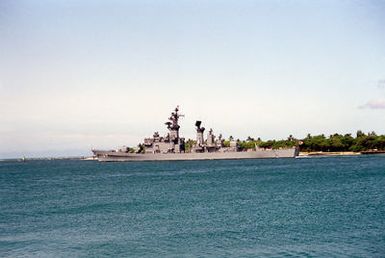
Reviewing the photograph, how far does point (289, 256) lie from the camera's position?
910 inches

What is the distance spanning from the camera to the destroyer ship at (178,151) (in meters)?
160

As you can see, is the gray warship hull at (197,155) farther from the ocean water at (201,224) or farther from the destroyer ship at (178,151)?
the ocean water at (201,224)

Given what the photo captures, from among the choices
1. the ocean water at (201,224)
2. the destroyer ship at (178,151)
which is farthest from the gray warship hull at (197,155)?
the ocean water at (201,224)

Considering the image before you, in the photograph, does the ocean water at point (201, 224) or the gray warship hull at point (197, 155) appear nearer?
the ocean water at point (201, 224)

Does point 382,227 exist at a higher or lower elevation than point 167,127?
lower

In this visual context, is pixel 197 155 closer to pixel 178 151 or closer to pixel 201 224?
pixel 178 151

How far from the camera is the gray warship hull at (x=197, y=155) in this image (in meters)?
161

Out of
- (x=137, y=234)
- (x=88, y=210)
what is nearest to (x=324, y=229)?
(x=137, y=234)

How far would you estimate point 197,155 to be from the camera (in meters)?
163

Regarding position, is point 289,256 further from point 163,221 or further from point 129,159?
point 129,159

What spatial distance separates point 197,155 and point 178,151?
642 centimetres

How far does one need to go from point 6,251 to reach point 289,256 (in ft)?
45.8

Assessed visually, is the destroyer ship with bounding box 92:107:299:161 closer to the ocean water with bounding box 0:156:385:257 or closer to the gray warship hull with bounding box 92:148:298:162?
the gray warship hull with bounding box 92:148:298:162

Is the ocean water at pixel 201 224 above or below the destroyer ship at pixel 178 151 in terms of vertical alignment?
below
